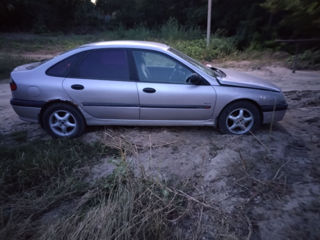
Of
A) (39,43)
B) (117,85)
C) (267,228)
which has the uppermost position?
(39,43)

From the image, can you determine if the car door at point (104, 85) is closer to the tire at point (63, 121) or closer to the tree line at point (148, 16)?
the tire at point (63, 121)

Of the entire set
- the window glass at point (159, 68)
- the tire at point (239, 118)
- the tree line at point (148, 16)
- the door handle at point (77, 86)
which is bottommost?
the tire at point (239, 118)

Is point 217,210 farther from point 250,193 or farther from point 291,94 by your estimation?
point 291,94

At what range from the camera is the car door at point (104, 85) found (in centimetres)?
384

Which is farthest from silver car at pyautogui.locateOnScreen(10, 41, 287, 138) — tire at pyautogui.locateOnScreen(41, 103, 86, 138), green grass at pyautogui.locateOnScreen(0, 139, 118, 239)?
green grass at pyautogui.locateOnScreen(0, 139, 118, 239)

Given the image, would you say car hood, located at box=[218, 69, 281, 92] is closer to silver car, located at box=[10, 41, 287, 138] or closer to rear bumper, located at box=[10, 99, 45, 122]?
silver car, located at box=[10, 41, 287, 138]

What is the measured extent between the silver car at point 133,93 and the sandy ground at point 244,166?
274 millimetres

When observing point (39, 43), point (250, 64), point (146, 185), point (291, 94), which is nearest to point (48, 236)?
point (146, 185)

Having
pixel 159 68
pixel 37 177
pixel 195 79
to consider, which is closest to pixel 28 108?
pixel 37 177

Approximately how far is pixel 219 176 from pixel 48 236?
1940mm

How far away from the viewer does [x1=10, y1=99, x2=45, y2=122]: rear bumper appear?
3916 millimetres

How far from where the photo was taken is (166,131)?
13.8ft

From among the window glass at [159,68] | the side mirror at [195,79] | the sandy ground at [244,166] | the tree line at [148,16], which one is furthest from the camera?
the tree line at [148,16]

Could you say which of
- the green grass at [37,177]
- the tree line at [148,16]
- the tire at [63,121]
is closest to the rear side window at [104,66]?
the tire at [63,121]
